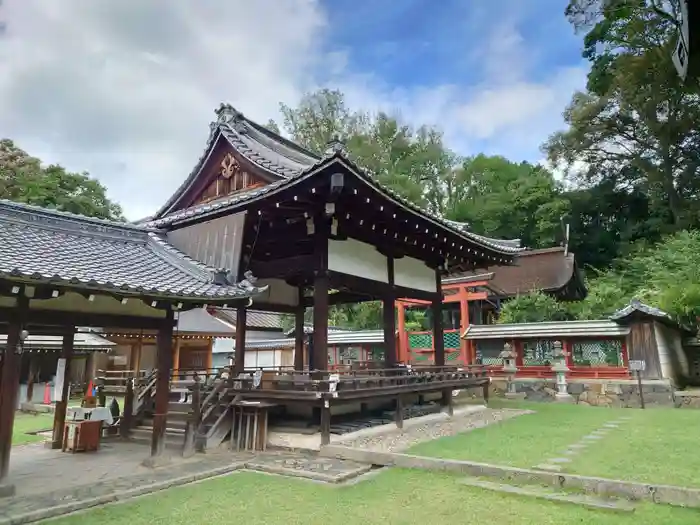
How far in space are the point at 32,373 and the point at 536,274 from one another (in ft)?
81.7

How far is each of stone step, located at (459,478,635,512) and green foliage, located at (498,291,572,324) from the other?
49.4ft

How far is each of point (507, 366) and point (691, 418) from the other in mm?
6397

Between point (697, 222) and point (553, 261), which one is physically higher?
point (697, 222)

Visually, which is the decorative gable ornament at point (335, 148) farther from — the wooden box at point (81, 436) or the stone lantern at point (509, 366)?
the stone lantern at point (509, 366)

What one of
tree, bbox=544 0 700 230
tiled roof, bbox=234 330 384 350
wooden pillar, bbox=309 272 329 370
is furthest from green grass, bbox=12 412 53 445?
tree, bbox=544 0 700 230

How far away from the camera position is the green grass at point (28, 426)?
1025 cm

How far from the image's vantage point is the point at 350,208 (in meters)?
8.95

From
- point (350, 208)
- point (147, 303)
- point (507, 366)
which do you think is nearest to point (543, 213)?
point (507, 366)

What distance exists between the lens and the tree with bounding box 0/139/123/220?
27.8m

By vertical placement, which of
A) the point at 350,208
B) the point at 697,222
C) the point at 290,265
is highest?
the point at 697,222

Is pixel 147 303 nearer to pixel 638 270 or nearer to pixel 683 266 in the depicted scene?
pixel 683 266

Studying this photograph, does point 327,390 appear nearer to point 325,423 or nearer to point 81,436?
point 325,423

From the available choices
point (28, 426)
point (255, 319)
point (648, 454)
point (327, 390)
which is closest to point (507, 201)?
point (255, 319)

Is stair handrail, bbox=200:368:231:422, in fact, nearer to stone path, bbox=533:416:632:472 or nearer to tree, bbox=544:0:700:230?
stone path, bbox=533:416:632:472
